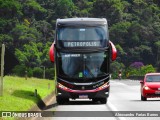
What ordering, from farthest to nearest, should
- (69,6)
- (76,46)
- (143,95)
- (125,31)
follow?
(69,6), (125,31), (143,95), (76,46)

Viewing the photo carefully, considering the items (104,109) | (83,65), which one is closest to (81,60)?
(83,65)

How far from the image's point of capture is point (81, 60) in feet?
87.8

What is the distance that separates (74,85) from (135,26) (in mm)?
127408

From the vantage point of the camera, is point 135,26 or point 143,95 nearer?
point 143,95

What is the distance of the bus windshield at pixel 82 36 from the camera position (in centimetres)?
2631

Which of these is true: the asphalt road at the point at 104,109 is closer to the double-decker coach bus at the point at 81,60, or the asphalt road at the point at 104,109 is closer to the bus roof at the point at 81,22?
the double-decker coach bus at the point at 81,60

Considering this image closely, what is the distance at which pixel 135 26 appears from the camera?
152625 mm

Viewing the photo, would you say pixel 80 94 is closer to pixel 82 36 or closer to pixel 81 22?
pixel 82 36

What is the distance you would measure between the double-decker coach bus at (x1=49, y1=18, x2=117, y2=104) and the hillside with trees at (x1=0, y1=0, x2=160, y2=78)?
101 metres

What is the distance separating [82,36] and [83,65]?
1.33m

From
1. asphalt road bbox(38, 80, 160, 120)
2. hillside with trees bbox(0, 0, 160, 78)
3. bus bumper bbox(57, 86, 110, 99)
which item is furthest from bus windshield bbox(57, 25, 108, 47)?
hillside with trees bbox(0, 0, 160, 78)

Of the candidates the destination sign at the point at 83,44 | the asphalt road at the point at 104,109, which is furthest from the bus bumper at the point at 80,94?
the destination sign at the point at 83,44

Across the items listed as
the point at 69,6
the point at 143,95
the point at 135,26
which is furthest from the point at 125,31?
the point at 143,95

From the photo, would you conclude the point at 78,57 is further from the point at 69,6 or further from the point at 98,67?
the point at 69,6
